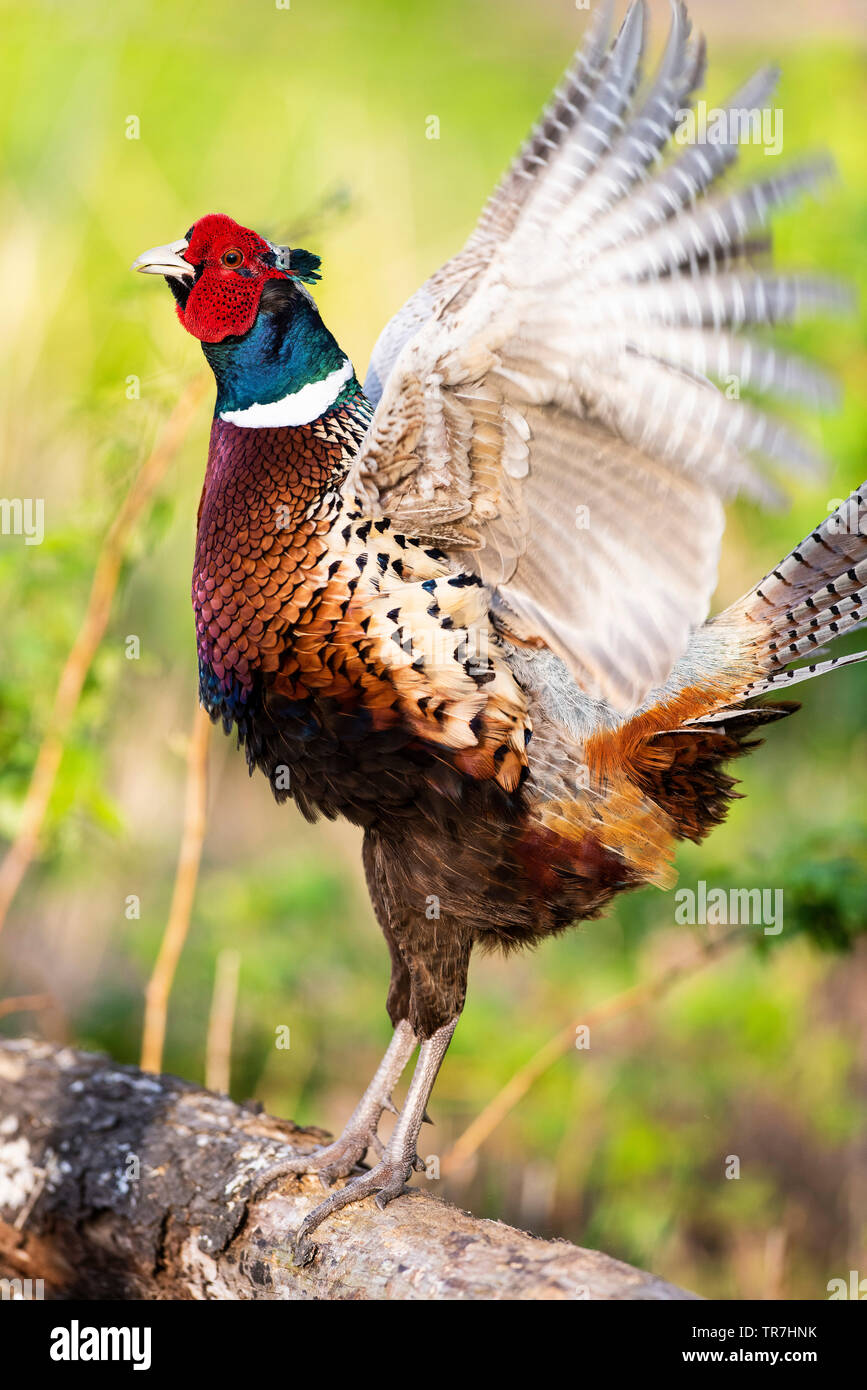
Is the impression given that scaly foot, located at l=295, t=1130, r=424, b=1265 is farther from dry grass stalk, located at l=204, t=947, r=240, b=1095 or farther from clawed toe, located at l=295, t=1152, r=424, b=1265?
dry grass stalk, located at l=204, t=947, r=240, b=1095

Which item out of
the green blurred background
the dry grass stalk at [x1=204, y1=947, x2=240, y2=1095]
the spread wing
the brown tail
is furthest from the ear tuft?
the dry grass stalk at [x1=204, y1=947, x2=240, y2=1095]

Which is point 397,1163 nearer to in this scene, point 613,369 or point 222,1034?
point 222,1034

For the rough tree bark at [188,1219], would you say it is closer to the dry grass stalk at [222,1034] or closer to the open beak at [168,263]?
the dry grass stalk at [222,1034]

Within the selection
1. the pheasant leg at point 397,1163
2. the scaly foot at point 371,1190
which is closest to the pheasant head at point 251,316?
the pheasant leg at point 397,1163

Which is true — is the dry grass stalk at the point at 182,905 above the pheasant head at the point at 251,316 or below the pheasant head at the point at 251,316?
below

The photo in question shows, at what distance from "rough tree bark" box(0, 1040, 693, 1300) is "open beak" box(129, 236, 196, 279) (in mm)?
2059

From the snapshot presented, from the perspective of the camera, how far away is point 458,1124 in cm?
540

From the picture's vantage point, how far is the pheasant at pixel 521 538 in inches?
86.5

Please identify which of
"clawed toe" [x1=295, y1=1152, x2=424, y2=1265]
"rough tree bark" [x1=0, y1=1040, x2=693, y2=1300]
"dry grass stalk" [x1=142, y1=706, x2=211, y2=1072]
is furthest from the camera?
"dry grass stalk" [x1=142, y1=706, x2=211, y2=1072]

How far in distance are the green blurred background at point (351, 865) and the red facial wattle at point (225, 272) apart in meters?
0.90

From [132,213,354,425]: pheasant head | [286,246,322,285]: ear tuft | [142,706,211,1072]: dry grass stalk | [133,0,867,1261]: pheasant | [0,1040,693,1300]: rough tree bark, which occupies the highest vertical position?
[286,246,322,285]: ear tuft

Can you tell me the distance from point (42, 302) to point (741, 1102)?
5575 mm

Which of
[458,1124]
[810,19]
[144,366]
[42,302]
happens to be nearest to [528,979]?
[458,1124]

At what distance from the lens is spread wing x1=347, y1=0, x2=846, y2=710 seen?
2.17 meters
